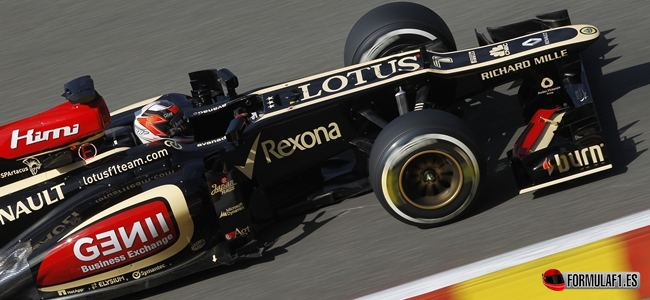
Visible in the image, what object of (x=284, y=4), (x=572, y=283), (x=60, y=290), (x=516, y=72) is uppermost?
(x=284, y=4)

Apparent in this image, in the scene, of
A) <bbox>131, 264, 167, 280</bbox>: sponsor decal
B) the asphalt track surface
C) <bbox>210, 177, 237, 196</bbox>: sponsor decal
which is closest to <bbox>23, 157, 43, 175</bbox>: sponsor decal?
<bbox>131, 264, 167, 280</bbox>: sponsor decal

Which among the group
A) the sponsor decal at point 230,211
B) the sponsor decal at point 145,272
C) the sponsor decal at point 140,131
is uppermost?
the sponsor decal at point 140,131

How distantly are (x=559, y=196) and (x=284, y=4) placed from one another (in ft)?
16.7

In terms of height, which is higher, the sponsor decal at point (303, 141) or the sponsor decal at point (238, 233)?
the sponsor decal at point (303, 141)

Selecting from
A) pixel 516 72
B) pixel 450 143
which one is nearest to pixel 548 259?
pixel 450 143

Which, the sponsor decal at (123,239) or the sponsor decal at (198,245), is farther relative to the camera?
the sponsor decal at (198,245)

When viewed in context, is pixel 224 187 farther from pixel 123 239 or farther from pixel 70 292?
pixel 70 292

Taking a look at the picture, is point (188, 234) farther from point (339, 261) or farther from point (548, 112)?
point (548, 112)

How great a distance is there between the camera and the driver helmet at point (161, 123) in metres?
6.27

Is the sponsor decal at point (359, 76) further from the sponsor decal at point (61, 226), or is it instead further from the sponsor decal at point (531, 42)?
the sponsor decal at point (61, 226)

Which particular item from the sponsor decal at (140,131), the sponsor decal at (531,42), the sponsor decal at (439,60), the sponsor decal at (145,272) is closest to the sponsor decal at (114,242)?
the sponsor decal at (145,272)

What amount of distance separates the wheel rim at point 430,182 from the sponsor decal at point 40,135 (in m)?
2.34

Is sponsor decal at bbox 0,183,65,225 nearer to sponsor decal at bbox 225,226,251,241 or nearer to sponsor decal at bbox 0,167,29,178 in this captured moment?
sponsor decal at bbox 0,167,29,178

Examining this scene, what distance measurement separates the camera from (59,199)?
235 inches
